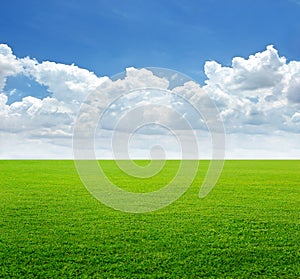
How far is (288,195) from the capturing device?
16.7 meters

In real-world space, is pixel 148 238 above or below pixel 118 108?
below

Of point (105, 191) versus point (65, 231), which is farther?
point (105, 191)

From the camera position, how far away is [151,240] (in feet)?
30.3

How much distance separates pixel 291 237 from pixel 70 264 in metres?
4.97

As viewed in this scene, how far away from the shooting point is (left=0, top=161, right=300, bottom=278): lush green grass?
7.72 m

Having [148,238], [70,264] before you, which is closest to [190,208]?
[148,238]

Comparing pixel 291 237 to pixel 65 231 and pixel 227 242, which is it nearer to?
pixel 227 242

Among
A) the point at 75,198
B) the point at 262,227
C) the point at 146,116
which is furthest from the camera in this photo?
the point at 75,198

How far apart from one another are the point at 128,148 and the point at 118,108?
36.3 inches

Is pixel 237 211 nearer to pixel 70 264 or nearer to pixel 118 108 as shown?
pixel 118 108

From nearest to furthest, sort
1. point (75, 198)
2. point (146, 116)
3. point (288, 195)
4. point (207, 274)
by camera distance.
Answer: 1. point (207, 274)
2. point (146, 116)
3. point (75, 198)
4. point (288, 195)

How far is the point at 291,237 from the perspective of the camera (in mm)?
9711

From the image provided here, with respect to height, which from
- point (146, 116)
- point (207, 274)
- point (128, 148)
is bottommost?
point (207, 274)

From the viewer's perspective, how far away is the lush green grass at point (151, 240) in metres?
7.72
